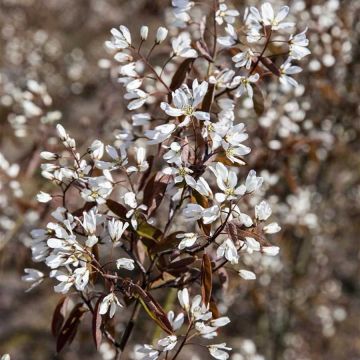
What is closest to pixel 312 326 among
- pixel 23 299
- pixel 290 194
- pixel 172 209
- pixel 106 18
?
pixel 290 194

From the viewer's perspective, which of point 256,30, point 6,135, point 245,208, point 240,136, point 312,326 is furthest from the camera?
point 312,326

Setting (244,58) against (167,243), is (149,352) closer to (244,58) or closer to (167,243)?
(167,243)

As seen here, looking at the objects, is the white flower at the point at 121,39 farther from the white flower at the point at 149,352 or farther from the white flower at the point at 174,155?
the white flower at the point at 149,352

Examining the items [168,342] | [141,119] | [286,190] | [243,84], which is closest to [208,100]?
[243,84]

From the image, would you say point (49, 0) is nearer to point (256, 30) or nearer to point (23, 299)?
point (23, 299)

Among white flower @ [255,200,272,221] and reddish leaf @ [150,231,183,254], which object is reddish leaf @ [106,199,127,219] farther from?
white flower @ [255,200,272,221]
